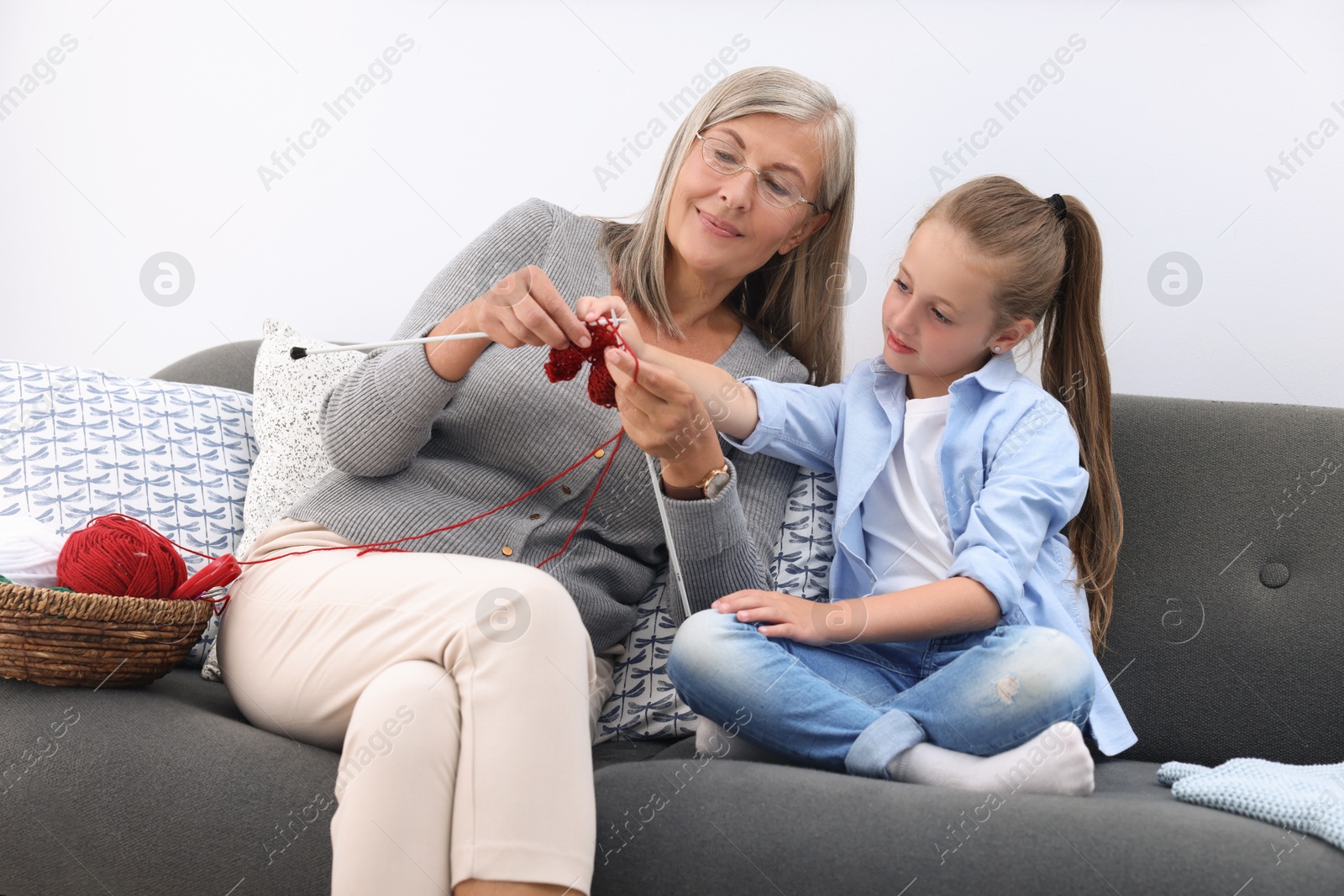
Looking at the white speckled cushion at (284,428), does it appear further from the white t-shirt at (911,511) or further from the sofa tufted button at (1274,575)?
the sofa tufted button at (1274,575)

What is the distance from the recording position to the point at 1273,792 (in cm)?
99

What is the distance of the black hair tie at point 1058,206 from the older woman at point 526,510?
0.31 meters

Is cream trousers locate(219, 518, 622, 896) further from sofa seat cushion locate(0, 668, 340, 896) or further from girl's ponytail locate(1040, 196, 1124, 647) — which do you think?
girl's ponytail locate(1040, 196, 1124, 647)

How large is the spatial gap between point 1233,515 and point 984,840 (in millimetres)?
813

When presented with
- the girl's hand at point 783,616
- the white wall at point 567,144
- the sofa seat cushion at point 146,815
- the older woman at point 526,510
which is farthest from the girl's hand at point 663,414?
the white wall at point 567,144

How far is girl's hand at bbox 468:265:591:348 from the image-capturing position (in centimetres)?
112

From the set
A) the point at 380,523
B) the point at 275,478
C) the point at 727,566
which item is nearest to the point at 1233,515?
the point at 727,566

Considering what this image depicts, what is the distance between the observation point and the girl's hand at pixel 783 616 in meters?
1.19

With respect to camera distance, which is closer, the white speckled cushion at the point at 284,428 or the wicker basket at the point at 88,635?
the wicker basket at the point at 88,635

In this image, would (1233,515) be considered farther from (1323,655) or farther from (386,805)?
(386,805)

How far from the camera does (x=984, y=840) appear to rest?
90 centimetres

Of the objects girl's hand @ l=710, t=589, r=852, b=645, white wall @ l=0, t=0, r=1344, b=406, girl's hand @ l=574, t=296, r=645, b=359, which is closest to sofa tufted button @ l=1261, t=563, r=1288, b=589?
white wall @ l=0, t=0, r=1344, b=406

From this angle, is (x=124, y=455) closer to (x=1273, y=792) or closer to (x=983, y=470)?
(x=983, y=470)

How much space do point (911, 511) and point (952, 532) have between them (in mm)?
72
